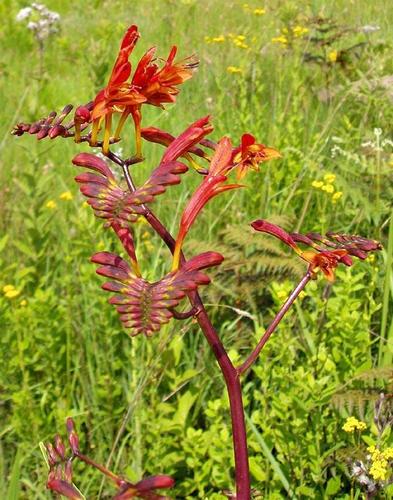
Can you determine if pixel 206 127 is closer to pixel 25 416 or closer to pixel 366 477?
pixel 366 477

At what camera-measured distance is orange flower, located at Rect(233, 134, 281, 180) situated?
2.31 feet

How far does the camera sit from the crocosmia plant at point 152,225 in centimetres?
55

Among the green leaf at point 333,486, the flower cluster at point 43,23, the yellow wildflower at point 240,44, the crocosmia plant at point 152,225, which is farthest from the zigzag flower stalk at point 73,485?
the flower cluster at point 43,23

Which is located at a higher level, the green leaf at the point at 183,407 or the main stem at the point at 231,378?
the main stem at the point at 231,378

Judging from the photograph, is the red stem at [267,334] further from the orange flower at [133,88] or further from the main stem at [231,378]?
the orange flower at [133,88]

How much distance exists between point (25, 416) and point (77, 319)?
0.37m

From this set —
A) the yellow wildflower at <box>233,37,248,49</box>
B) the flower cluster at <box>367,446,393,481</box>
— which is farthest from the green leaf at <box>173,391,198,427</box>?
the yellow wildflower at <box>233,37,248,49</box>

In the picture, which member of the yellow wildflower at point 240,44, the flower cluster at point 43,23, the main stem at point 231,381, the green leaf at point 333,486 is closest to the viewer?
the main stem at point 231,381

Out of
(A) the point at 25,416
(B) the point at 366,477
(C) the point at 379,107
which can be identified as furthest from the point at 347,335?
(C) the point at 379,107

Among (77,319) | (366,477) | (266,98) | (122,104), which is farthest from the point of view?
(266,98)

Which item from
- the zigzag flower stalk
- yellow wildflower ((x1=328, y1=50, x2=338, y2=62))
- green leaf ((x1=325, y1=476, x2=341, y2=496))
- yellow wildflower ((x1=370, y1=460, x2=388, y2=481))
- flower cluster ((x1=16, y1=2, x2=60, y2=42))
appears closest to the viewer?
the zigzag flower stalk

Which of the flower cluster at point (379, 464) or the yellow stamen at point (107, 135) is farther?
the flower cluster at point (379, 464)

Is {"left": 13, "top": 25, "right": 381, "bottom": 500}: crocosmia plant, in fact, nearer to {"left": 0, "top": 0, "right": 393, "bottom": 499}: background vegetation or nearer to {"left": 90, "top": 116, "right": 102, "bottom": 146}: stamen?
{"left": 90, "top": 116, "right": 102, "bottom": 146}: stamen

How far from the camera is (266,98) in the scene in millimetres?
3477
